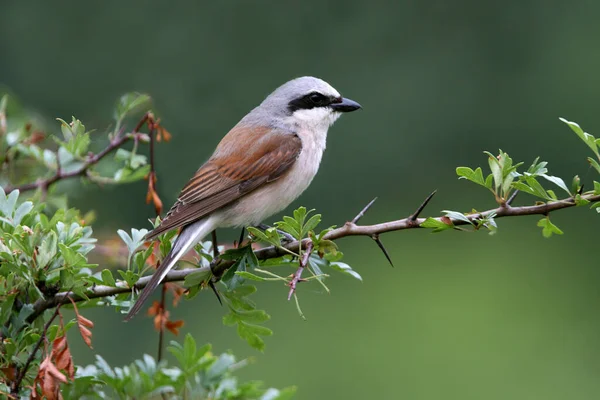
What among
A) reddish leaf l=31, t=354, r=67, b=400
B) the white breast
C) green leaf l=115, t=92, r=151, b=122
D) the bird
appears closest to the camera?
reddish leaf l=31, t=354, r=67, b=400

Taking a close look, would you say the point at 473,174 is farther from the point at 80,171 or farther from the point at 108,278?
the point at 80,171

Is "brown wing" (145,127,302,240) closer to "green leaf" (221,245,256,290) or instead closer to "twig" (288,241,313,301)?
"green leaf" (221,245,256,290)

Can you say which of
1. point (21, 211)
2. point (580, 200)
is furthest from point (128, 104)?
point (580, 200)

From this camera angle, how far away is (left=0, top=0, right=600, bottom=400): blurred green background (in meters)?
6.75

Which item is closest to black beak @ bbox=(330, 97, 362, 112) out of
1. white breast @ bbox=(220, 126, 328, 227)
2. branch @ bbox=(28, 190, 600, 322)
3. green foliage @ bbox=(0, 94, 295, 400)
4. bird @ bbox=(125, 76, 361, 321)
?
bird @ bbox=(125, 76, 361, 321)

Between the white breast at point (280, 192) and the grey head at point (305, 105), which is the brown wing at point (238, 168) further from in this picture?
the grey head at point (305, 105)

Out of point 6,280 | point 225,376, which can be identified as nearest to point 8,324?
point 6,280

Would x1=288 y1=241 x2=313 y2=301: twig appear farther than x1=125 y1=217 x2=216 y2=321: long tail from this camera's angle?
No

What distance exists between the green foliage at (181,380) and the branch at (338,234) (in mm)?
229

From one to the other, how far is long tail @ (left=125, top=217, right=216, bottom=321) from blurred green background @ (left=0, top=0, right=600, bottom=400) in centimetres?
298

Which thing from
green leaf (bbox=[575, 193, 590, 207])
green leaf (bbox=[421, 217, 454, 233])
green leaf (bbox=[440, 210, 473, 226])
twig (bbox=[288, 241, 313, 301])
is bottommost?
twig (bbox=[288, 241, 313, 301])

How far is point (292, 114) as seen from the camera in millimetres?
3947

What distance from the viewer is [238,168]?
11.6 ft

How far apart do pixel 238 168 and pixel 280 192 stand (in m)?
0.21
